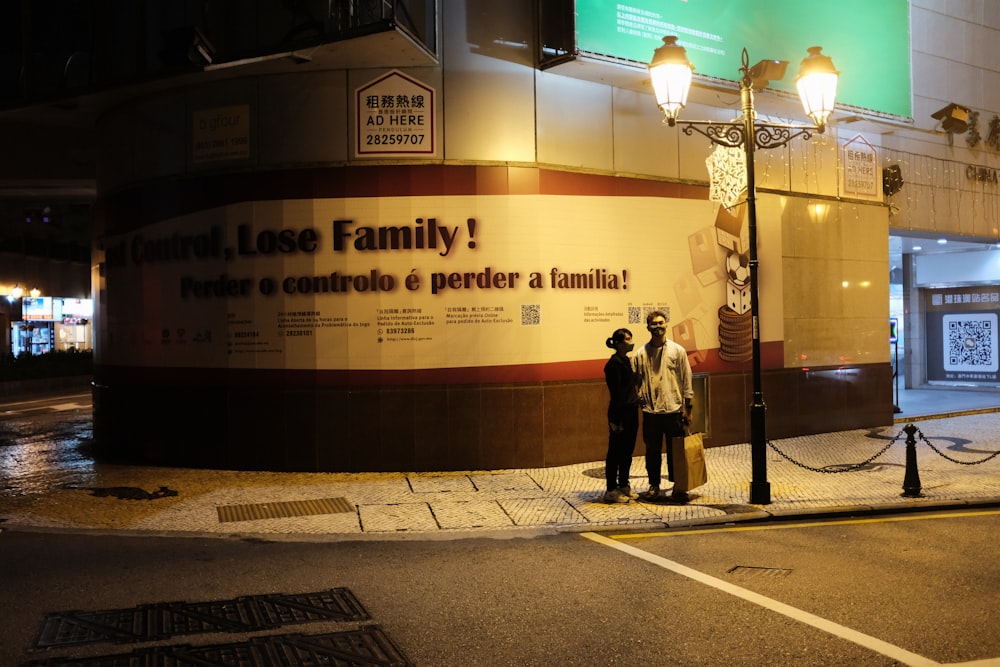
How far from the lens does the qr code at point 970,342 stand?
2083 centimetres

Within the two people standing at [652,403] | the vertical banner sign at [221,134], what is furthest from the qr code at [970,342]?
the vertical banner sign at [221,134]

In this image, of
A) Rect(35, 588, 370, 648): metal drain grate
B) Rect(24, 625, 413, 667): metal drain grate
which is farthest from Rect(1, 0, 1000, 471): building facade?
Rect(24, 625, 413, 667): metal drain grate

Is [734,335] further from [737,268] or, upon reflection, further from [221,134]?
[221,134]

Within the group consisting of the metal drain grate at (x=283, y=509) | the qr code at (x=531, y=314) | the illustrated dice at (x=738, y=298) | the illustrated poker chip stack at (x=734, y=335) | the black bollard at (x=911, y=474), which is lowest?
the metal drain grate at (x=283, y=509)

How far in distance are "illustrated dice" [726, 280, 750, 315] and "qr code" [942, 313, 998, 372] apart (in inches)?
435

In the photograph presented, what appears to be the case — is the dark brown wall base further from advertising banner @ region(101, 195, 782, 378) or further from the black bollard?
the black bollard

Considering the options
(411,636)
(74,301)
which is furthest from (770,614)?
(74,301)

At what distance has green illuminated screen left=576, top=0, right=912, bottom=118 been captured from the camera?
11578 mm

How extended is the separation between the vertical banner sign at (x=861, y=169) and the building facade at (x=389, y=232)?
3.67 metres

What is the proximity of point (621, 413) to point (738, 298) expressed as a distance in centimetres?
515

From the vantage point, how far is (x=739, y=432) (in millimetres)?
13336

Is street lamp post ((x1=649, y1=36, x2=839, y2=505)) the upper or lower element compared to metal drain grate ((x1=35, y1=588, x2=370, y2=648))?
upper

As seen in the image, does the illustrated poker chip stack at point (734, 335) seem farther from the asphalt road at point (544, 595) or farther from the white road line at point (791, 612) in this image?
the white road line at point (791, 612)

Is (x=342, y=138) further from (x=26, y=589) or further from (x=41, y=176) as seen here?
(x=41, y=176)
